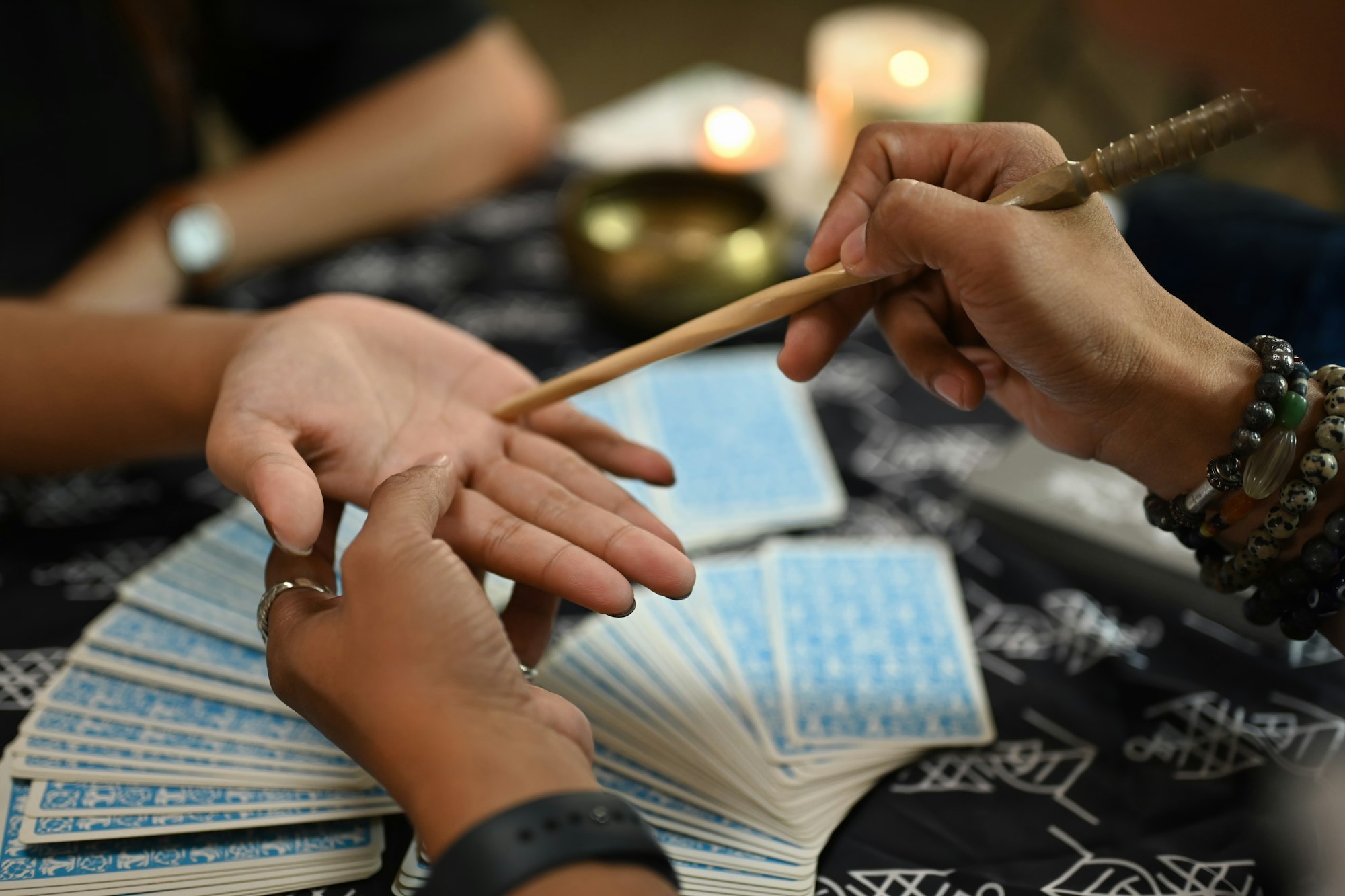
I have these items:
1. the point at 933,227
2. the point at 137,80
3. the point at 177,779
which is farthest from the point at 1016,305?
the point at 137,80

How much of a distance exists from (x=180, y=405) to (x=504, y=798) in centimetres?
54

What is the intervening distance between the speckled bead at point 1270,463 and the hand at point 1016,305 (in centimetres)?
3

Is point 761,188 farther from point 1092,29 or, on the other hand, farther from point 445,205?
point 1092,29

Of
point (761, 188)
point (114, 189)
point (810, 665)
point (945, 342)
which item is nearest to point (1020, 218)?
point (945, 342)

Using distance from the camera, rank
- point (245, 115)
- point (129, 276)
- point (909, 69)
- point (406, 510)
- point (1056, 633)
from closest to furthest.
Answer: point (406, 510) < point (1056, 633) < point (129, 276) < point (909, 69) < point (245, 115)

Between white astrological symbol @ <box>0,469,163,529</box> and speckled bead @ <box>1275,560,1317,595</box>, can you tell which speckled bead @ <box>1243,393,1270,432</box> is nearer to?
speckled bead @ <box>1275,560,1317,595</box>

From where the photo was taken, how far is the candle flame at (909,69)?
132cm

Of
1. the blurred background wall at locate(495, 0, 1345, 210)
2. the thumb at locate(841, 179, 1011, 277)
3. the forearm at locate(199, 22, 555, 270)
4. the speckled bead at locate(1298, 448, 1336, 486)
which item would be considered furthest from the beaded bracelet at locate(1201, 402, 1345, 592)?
the blurred background wall at locate(495, 0, 1345, 210)

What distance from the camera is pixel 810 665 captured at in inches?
31.5

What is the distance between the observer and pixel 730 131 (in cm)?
134

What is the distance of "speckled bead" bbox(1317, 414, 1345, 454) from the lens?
64cm

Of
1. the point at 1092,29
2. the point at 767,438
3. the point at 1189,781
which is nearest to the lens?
the point at 1189,781

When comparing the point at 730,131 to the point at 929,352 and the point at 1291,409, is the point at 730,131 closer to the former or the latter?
the point at 929,352

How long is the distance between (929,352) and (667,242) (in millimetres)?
395
